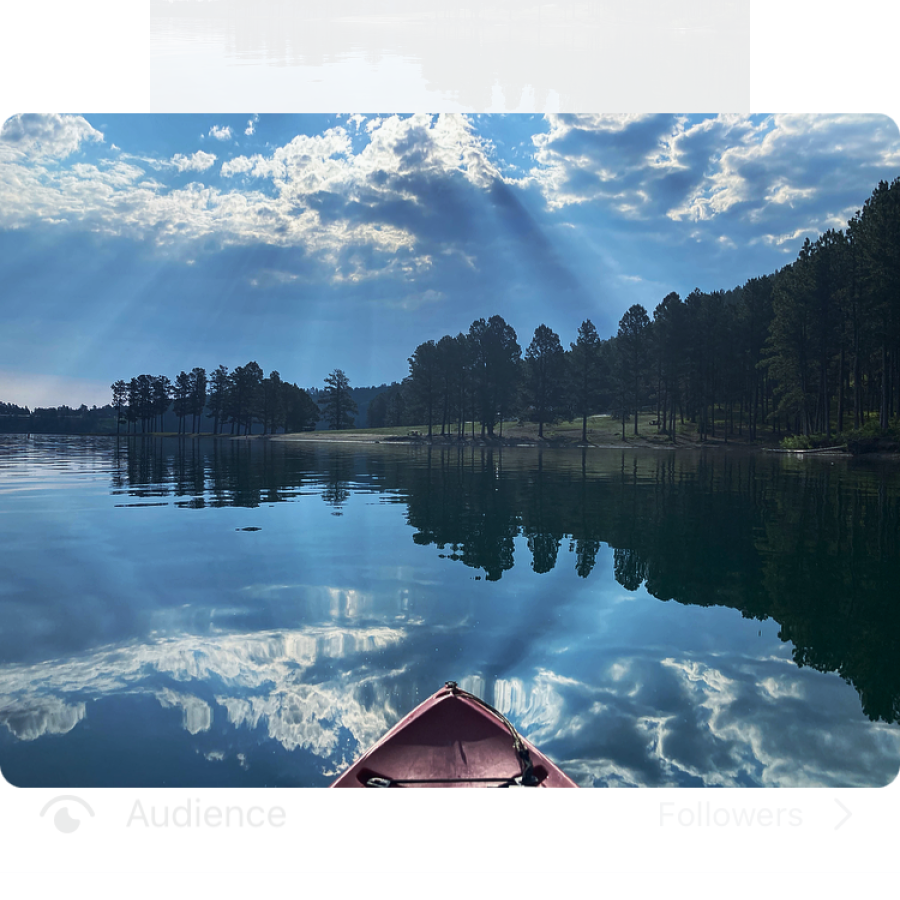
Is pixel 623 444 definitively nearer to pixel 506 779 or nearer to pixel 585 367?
pixel 585 367

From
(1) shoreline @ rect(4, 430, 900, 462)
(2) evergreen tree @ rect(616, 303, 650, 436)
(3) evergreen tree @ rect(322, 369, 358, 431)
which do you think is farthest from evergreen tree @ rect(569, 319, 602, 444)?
(3) evergreen tree @ rect(322, 369, 358, 431)

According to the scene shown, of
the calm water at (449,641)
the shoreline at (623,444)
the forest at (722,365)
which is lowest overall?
the calm water at (449,641)

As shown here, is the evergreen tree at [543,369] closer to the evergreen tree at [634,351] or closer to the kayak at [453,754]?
the evergreen tree at [634,351]

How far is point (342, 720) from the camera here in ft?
21.1

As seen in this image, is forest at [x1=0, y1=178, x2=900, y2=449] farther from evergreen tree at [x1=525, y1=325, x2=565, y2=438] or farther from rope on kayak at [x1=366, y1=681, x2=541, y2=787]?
rope on kayak at [x1=366, y1=681, x2=541, y2=787]

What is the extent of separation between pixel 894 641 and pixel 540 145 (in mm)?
12196

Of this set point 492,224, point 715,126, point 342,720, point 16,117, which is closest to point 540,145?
point 715,126

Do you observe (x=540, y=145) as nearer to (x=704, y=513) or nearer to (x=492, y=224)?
(x=704, y=513)

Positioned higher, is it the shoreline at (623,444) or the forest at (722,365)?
the forest at (722,365)
